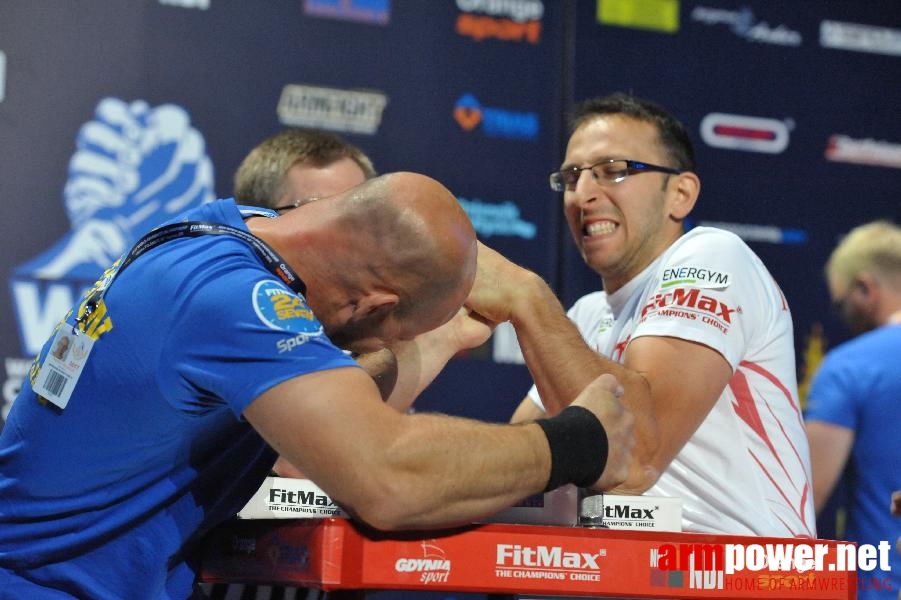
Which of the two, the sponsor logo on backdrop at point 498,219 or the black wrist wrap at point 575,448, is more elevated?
the sponsor logo on backdrop at point 498,219

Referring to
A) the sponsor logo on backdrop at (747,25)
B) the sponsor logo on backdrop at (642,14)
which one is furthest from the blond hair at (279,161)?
the sponsor logo on backdrop at (747,25)

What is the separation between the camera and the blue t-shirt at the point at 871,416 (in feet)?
12.1

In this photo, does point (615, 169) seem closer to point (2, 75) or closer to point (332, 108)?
point (332, 108)

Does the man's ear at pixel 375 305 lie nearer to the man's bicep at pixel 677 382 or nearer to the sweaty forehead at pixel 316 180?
the man's bicep at pixel 677 382

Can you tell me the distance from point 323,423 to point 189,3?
2659 millimetres

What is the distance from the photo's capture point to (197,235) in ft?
5.02

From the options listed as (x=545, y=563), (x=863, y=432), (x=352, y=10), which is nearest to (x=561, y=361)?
(x=545, y=563)

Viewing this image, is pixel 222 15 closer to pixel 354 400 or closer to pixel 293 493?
Answer: pixel 293 493

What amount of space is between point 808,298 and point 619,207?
1.86 m

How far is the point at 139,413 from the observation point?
147 centimetres

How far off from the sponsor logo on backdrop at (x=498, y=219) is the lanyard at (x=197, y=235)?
2.39 meters

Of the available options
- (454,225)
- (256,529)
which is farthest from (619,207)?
(256,529)

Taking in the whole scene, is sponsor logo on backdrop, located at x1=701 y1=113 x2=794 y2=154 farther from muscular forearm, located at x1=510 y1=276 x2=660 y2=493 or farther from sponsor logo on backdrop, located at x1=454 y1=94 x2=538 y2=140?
muscular forearm, located at x1=510 y1=276 x2=660 y2=493

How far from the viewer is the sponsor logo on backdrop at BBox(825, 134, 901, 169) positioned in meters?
4.42
